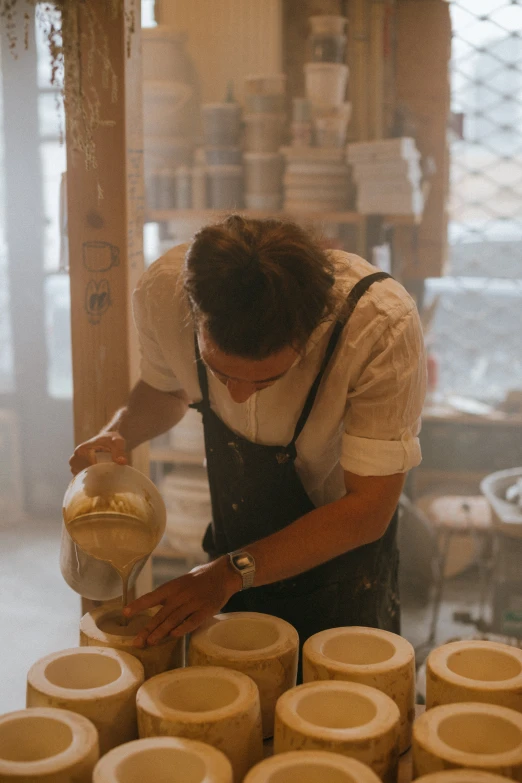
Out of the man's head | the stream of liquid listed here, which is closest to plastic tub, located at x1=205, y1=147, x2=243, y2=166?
the man's head

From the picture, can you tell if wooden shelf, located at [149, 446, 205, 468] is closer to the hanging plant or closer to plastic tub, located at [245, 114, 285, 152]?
plastic tub, located at [245, 114, 285, 152]

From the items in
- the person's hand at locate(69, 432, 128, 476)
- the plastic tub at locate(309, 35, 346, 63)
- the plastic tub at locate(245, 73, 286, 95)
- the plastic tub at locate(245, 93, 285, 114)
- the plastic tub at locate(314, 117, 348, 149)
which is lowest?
the person's hand at locate(69, 432, 128, 476)

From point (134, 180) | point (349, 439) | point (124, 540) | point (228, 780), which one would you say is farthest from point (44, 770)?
point (134, 180)

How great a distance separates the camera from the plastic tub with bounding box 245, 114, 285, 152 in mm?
3291

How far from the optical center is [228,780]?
1.02 metres

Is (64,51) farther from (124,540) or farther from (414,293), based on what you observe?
(414,293)

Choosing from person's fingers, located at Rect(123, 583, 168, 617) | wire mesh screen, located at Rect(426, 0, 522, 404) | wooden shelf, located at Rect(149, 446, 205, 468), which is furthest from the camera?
wire mesh screen, located at Rect(426, 0, 522, 404)

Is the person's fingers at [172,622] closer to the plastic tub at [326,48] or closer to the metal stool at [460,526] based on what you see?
the metal stool at [460,526]

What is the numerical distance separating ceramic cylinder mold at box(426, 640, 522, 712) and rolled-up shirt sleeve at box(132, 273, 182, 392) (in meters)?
0.79

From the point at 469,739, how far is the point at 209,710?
0.35 m

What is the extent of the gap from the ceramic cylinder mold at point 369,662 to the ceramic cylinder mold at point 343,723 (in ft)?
0.13

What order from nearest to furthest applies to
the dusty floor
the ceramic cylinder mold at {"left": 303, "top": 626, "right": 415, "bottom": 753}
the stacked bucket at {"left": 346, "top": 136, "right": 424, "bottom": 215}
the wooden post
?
the ceramic cylinder mold at {"left": 303, "top": 626, "right": 415, "bottom": 753} → the wooden post → the stacked bucket at {"left": 346, "top": 136, "right": 424, "bottom": 215} → the dusty floor

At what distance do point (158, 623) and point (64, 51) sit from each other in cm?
95

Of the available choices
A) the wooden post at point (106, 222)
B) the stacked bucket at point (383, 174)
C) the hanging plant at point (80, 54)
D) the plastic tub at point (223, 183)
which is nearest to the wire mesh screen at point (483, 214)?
the stacked bucket at point (383, 174)
